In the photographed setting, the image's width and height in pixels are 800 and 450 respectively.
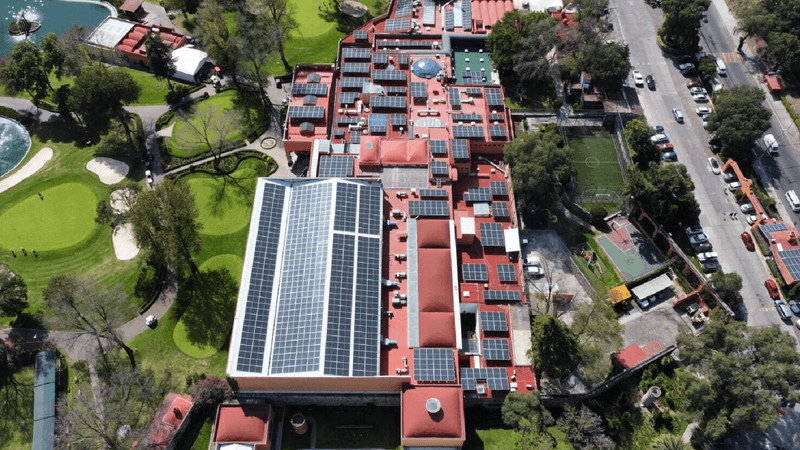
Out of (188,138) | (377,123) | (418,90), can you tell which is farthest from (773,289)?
(188,138)

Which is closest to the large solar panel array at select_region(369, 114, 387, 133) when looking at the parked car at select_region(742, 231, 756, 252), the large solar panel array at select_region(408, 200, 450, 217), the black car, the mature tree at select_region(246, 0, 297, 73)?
the large solar panel array at select_region(408, 200, 450, 217)

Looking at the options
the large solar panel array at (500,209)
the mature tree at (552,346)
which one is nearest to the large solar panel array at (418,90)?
the large solar panel array at (500,209)

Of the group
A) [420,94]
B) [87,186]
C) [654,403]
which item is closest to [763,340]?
[654,403]

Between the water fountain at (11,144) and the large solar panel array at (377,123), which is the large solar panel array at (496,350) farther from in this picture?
the water fountain at (11,144)

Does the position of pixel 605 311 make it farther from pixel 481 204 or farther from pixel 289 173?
pixel 289 173

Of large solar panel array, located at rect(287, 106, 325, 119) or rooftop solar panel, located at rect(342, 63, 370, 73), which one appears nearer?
large solar panel array, located at rect(287, 106, 325, 119)

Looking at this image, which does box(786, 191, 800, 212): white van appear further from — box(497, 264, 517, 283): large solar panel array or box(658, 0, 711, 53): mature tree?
box(497, 264, 517, 283): large solar panel array

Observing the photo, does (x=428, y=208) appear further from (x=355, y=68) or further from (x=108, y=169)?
(x=108, y=169)
